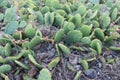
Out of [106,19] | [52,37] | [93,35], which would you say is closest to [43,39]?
[52,37]

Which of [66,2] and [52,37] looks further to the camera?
[66,2]

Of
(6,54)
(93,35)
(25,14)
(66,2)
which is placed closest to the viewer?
(6,54)

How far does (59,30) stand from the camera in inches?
92.3

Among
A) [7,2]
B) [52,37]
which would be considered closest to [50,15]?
[52,37]

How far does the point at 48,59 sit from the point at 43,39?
0.50 ft

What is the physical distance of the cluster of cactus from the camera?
2277 mm

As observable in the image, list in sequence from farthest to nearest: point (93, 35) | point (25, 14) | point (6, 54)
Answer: point (25, 14) < point (93, 35) < point (6, 54)

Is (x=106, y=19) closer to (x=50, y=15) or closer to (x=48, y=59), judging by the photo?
(x=50, y=15)

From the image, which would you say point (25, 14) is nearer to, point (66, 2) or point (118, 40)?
point (66, 2)

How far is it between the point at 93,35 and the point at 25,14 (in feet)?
2.04

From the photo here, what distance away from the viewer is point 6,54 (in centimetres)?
229

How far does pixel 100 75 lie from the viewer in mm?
2352

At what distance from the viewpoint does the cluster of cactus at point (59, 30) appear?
228 centimetres

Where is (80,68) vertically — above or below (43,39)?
below
